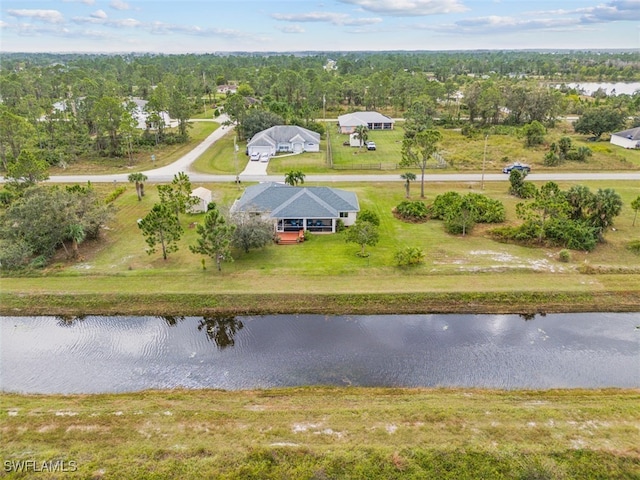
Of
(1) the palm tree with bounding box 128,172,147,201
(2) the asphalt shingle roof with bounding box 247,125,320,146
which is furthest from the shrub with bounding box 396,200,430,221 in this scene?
(2) the asphalt shingle roof with bounding box 247,125,320,146

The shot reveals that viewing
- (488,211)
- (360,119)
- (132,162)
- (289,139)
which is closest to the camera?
(488,211)

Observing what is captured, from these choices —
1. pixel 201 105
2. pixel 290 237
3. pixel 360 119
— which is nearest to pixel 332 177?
pixel 290 237

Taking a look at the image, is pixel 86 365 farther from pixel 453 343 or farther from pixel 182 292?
pixel 453 343

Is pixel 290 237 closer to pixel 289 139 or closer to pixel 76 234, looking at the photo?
pixel 76 234

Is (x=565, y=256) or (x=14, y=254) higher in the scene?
(x=14, y=254)

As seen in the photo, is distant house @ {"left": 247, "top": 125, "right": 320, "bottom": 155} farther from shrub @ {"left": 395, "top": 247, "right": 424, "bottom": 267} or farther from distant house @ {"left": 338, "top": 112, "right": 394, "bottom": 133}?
shrub @ {"left": 395, "top": 247, "right": 424, "bottom": 267}

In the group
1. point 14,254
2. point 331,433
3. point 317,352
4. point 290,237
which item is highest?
point 14,254

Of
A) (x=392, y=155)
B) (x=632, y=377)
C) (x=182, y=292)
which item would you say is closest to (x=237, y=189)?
(x=182, y=292)
